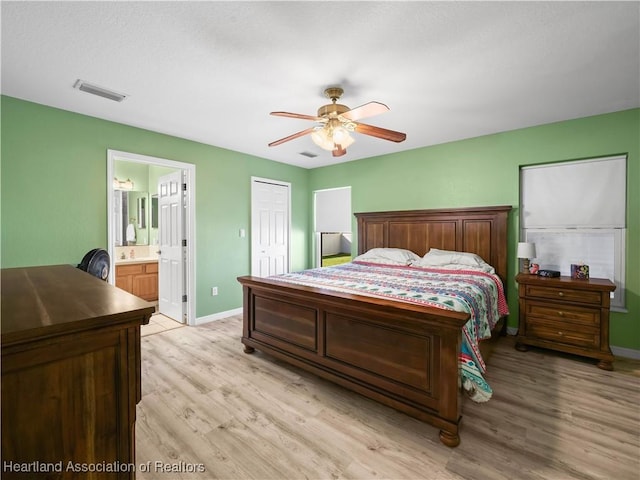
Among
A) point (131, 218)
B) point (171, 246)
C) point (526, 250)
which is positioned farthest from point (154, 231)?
point (526, 250)

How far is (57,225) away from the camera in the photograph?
291cm

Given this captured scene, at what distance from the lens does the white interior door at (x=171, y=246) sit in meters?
4.04

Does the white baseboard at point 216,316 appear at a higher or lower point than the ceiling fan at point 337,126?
lower

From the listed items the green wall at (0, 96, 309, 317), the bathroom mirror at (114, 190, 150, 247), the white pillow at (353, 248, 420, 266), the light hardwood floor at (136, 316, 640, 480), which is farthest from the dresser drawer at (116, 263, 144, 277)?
the white pillow at (353, 248, 420, 266)

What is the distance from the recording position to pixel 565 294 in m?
2.89

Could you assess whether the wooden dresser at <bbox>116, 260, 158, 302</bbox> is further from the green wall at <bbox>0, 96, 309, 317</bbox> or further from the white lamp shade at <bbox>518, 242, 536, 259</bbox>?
the white lamp shade at <bbox>518, 242, 536, 259</bbox>

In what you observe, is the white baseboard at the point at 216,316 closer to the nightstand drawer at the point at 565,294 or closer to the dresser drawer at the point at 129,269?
the dresser drawer at the point at 129,269

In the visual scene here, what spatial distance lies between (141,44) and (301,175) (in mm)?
3771

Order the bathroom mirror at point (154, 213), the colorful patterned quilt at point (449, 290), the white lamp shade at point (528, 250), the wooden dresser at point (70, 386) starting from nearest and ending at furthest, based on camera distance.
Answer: the wooden dresser at point (70, 386)
the colorful patterned quilt at point (449, 290)
the white lamp shade at point (528, 250)
the bathroom mirror at point (154, 213)

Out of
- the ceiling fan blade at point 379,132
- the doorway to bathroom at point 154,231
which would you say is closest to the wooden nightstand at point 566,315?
the ceiling fan blade at point 379,132

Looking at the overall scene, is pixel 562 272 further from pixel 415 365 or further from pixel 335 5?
pixel 335 5

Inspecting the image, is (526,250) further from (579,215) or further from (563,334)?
(563,334)

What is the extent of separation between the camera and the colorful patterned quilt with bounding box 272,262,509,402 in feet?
6.36

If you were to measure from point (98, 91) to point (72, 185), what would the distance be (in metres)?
1.04
